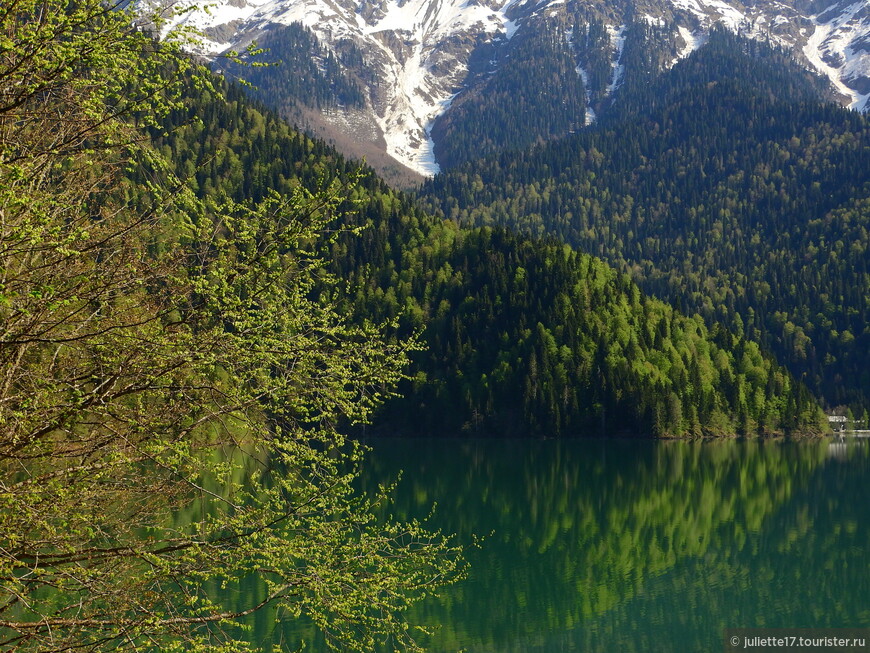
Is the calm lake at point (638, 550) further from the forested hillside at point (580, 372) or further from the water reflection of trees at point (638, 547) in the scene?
the forested hillside at point (580, 372)

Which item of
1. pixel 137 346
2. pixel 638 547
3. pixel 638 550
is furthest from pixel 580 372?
pixel 137 346

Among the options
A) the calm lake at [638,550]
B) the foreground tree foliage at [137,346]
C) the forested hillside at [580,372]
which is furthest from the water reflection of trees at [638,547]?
the forested hillside at [580,372]

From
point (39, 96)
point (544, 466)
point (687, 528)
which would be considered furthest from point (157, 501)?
point (544, 466)

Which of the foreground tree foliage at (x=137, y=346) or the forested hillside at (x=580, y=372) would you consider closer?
the foreground tree foliage at (x=137, y=346)

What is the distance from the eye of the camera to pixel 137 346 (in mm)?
12492

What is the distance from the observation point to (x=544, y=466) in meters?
117

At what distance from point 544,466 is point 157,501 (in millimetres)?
101160

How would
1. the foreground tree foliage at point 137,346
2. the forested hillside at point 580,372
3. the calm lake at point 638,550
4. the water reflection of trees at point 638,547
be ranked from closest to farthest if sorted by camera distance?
the foreground tree foliage at point 137,346 < the calm lake at point 638,550 < the water reflection of trees at point 638,547 < the forested hillside at point 580,372

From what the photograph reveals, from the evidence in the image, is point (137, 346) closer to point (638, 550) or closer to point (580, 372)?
point (638, 550)

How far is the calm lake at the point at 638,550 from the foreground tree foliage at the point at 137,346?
4088 mm

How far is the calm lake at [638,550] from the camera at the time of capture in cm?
4359

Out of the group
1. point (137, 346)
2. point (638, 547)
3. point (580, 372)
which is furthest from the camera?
point (580, 372)

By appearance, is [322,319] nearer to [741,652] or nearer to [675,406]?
[741,652]

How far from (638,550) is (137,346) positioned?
54.0 m
